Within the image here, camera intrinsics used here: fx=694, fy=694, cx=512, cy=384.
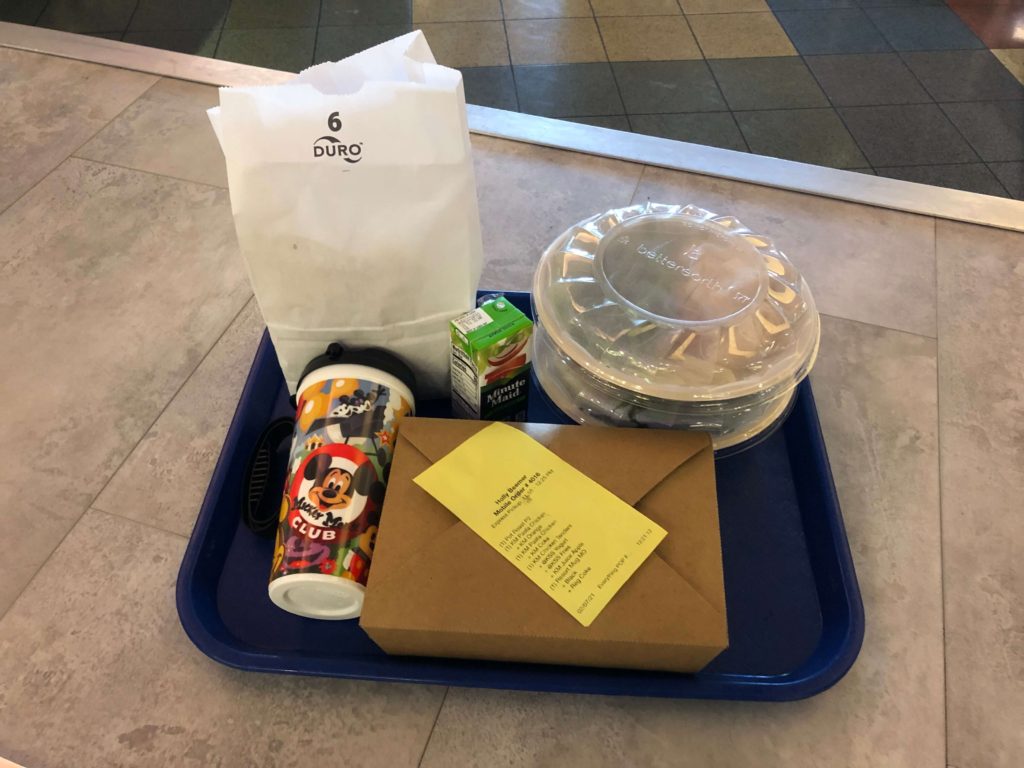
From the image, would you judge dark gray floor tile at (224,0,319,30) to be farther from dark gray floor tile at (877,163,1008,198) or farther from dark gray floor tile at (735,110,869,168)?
dark gray floor tile at (877,163,1008,198)

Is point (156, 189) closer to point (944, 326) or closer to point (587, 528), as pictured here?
point (587, 528)

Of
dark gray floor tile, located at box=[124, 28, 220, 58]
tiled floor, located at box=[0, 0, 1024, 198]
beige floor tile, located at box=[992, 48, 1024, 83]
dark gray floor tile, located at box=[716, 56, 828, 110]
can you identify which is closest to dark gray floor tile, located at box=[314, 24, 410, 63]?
tiled floor, located at box=[0, 0, 1024, 198]

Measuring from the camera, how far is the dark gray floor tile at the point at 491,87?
1293 mm

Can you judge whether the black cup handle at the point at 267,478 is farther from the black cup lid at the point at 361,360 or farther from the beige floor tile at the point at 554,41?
the beige floor tile at the point at 554,41

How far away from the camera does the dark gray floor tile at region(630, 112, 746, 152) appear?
1.23 meters

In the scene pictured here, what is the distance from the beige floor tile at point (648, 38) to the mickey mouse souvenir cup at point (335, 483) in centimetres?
112

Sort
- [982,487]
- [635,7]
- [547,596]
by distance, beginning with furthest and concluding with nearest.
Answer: [635,7]
[982,487]
[547,596]

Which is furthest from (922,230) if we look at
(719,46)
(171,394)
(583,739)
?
(171,394)

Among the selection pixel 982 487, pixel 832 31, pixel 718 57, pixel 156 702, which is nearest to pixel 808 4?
pixel 832 31

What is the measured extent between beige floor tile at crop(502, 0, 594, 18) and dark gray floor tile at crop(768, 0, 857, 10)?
427mm

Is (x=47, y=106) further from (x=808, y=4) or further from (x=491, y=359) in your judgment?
(x=808, y=4)

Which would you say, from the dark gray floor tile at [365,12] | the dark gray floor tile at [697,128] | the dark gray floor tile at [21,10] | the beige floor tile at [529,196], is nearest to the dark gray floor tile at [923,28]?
the dark gray floor tile at [697,128]

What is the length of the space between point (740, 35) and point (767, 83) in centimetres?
20

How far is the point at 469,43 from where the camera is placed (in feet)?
4.71
